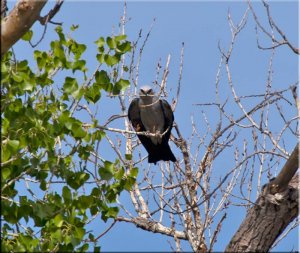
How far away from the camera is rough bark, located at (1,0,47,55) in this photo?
446cm

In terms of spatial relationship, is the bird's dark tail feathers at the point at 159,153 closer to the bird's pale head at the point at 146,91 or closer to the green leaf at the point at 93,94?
the bird's pale head at the point at 146,91

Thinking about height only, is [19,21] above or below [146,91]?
below

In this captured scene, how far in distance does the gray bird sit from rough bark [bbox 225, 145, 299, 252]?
3815 mm

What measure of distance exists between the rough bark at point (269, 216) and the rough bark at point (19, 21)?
223cm

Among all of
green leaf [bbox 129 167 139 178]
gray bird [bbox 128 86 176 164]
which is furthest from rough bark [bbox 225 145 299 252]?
gray bird [bbox 128 86 176 164]

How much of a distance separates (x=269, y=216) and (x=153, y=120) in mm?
4941

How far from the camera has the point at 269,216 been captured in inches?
189

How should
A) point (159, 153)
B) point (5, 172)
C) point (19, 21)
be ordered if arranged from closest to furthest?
point (19, 21) → point (5, 172) → point (159, 153)

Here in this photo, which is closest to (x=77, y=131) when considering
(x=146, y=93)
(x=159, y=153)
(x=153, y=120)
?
(x=159, y=153)

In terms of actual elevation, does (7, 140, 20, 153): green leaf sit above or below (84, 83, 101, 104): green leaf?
below

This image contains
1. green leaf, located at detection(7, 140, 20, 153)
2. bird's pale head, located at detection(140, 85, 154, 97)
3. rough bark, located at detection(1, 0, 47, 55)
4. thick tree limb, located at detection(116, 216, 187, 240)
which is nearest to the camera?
rough bark, located at detection(1, 0, 47, 55)

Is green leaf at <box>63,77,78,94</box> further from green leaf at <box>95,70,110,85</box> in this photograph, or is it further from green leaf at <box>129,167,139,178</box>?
green leaf at <box>129,167,139,178</box>

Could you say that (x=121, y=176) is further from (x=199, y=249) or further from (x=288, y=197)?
(x=199, y=249)

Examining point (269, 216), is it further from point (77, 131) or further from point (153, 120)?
point (153, 120)
